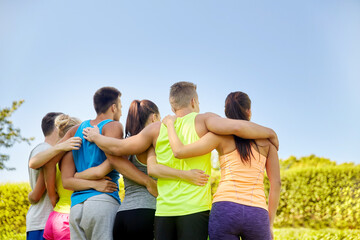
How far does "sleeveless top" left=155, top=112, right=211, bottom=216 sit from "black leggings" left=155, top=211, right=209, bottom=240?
0.15 feet

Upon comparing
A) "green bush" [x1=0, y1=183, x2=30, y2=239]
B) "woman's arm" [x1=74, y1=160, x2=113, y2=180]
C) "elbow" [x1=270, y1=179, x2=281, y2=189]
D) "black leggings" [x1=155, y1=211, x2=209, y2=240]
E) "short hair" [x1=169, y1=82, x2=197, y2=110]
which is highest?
"short hair" [x1=169, y1=82, x2=197, y2=110]

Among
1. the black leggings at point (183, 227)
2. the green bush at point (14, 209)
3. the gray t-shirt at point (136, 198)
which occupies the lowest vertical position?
the green bush at point (14, 209)

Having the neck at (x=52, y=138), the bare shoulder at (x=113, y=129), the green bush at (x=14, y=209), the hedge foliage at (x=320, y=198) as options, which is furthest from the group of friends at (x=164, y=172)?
the hedge foliage at (x=320, y=198)

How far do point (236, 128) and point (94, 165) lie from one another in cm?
160

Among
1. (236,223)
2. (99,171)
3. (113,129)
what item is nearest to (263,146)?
(236,223)

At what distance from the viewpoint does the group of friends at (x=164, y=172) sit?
10.3 ft

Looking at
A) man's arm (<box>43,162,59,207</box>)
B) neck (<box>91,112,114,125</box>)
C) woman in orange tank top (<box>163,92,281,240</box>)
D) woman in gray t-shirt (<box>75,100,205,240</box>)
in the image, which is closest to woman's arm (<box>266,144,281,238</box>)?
woman in orange tank top (<box>163,92,281,240</box>)

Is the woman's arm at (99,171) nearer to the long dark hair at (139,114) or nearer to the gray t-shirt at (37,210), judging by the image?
the long dark hair at (139,114)

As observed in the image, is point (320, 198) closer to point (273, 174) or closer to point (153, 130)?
point (273, 174)

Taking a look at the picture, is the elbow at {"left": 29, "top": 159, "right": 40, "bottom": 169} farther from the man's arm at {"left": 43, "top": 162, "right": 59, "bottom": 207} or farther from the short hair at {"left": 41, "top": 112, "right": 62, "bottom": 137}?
the short hair at {"left": 41, "top": 112, "right": 62, "bottom": 137}

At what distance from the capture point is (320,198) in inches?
433

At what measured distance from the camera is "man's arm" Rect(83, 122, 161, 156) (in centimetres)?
357

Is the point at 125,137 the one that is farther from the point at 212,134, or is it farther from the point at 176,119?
the point at 212,134

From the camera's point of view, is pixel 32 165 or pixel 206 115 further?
pixel 32 165
